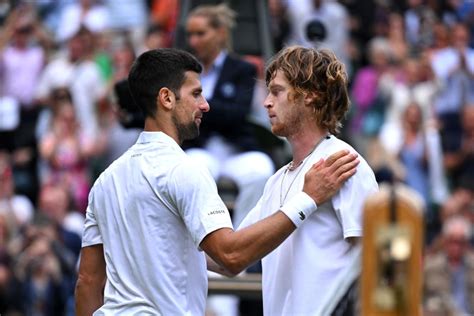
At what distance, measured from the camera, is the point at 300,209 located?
245 inches

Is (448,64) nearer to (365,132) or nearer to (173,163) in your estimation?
(365,132)

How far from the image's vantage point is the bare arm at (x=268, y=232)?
20.5ft

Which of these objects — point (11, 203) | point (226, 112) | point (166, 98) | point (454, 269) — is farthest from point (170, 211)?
point (11, 203)

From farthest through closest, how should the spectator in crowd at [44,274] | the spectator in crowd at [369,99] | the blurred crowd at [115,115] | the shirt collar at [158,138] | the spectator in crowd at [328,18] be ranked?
1. the spectator in crowd at [328,18]
2. the spectator in crowd at [369,99]
3. the blurred crowd at [115,115]
4. the spectator in crowd at [44,274]
5. the shirt collar at [158,138]

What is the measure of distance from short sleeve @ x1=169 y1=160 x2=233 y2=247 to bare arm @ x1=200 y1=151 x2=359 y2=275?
0.04m

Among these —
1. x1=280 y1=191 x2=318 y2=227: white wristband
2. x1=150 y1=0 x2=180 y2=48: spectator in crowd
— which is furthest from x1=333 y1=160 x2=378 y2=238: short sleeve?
x1=150 y1=0 x2=180 y2=48: spectator in crowd

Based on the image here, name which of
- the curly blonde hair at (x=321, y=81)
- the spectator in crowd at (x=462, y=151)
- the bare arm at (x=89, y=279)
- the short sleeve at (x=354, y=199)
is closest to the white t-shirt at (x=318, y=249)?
the short sleeve at (x=354, y=199)

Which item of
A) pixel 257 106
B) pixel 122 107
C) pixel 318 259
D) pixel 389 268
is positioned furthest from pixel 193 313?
pixel 257 106

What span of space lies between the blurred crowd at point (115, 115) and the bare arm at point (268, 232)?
548cm

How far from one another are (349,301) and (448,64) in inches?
376

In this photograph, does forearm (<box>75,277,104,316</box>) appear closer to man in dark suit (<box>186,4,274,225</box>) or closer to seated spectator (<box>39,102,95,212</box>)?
man in dark suit (<box>186,4,274,225</box>)

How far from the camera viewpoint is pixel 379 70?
1503 cm

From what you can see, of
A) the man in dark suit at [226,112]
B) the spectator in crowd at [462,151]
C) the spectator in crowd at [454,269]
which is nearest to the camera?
the man in dark suit at [226,112]

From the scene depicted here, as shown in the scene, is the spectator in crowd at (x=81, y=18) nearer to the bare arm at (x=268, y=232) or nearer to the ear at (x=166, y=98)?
the ear at (x=166, y=98)
